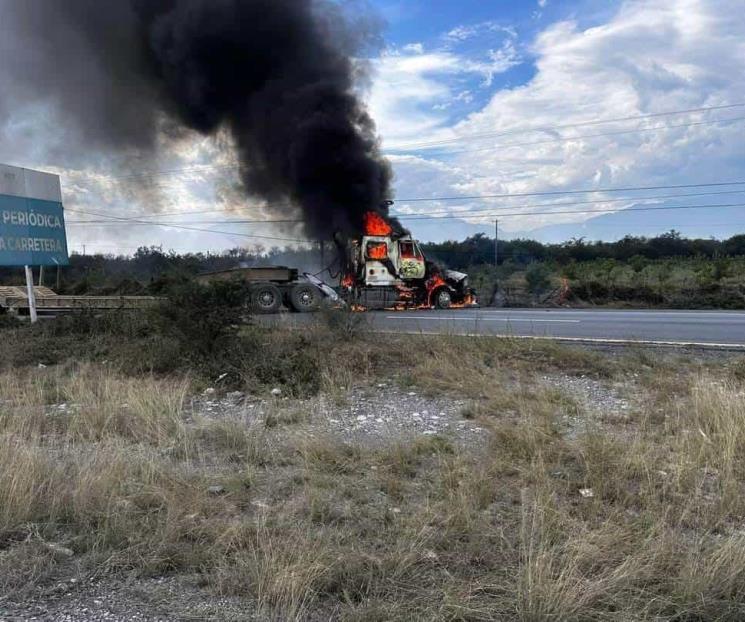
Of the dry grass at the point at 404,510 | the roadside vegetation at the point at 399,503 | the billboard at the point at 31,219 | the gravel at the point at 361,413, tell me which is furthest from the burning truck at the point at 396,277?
the dry grass at the point at 404,510

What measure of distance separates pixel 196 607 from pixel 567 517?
79.7 inches

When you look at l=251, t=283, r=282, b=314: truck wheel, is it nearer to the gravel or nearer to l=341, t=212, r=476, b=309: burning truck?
l=341, t=212, r=476, b=309: burning truck

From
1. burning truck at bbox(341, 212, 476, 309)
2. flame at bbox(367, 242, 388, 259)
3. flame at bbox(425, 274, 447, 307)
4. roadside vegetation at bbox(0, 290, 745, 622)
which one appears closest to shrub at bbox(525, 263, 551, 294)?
burning truck at bbox(341, 212, 476, 309)

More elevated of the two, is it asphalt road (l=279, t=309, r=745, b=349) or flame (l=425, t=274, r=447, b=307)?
flame (l=425, t=274, r=447, b=307)

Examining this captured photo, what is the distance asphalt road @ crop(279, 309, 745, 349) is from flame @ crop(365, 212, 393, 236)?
614 centimetres

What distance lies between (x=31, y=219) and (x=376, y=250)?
37.3 feet

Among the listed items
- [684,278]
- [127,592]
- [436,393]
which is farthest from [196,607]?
[684,278]

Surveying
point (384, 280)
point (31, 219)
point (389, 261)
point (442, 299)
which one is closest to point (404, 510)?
point (31, 219)

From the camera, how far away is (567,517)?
3.41m

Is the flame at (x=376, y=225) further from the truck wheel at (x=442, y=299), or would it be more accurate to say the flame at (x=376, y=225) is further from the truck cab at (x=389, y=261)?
the truck wheel at (x=442, y=299)

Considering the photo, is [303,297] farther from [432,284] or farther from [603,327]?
[603,327]

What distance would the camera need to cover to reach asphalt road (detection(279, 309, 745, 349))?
11.3m

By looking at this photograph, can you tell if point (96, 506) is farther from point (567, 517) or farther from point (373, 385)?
point (373, 385)

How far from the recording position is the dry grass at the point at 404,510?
2670 mm
